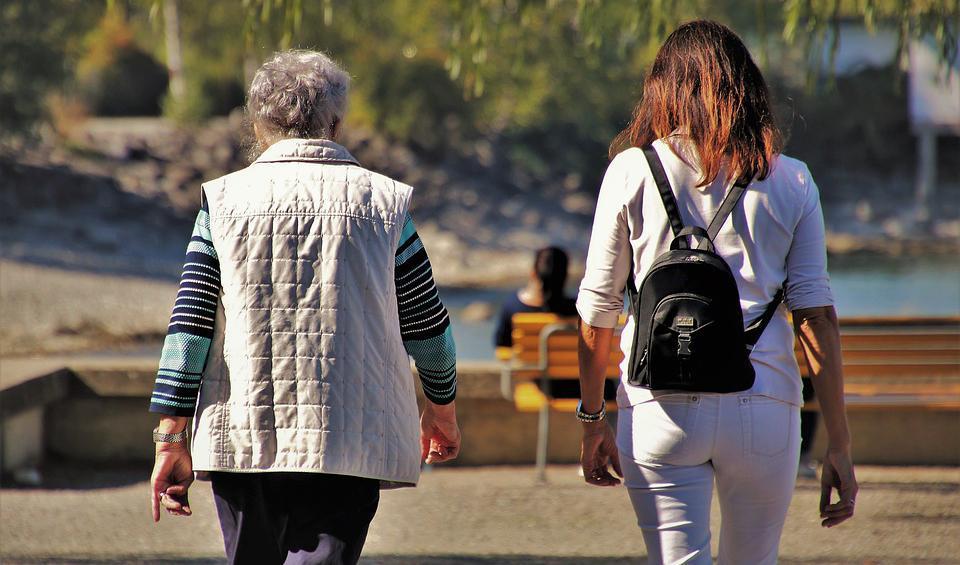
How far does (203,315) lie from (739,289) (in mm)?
1105

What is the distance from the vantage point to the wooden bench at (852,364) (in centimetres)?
591

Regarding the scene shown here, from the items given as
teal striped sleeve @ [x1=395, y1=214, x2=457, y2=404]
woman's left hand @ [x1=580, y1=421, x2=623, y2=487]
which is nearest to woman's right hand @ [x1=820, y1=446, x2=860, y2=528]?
woman's left hand @ [x1=580, y1=421, x2=623, y2=487]

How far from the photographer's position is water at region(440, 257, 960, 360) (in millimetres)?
26984

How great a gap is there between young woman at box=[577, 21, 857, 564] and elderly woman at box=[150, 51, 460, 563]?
46 cm

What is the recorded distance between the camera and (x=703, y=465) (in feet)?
8.05

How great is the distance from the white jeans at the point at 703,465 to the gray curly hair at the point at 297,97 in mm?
912

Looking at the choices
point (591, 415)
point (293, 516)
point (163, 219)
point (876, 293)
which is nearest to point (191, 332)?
point (293, 516)

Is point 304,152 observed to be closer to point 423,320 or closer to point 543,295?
point 423,320

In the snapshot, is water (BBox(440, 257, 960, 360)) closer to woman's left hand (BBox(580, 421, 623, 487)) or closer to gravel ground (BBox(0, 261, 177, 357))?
gravel ground (BBox(0, 261, 177, 357))

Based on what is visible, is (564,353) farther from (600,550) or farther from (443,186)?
(443,186)

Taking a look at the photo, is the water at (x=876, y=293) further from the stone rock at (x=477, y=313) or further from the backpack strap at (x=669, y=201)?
the backpack strap at (x=669, y=201)

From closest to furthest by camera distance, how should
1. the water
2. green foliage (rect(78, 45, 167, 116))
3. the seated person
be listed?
the seated person, the water, green foliage (rect(78, 45, 167, 116))

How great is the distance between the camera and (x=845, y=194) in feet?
156

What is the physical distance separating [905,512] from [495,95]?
39078mm
